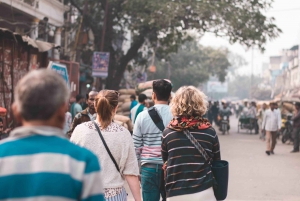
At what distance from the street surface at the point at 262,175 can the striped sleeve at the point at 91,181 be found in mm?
6665

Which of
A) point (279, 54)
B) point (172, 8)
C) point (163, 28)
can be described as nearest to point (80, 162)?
point (172, 8)

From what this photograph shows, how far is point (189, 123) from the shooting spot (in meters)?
4.23

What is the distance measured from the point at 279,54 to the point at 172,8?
9273cm

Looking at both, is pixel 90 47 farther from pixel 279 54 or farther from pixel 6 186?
pixel 279 54

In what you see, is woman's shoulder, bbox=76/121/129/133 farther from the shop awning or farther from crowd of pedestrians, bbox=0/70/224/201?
the shop awning

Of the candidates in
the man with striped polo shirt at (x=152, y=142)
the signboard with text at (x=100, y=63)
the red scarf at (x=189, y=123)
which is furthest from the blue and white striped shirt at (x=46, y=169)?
the signboard with text at (x=100, y=63)

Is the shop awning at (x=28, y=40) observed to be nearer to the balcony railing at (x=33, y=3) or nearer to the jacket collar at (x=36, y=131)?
the balcony railing at (x=33, y=3)

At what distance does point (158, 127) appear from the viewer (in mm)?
5316

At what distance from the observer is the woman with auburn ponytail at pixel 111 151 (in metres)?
4.06

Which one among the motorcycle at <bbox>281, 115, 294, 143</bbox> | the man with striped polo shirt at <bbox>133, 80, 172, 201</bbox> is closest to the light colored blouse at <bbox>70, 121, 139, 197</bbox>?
the man with striped polo shirt at <bbox>133, 80, 172, 201</bbox>

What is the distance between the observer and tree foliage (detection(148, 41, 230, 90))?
2073 inches

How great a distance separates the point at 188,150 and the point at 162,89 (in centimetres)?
134

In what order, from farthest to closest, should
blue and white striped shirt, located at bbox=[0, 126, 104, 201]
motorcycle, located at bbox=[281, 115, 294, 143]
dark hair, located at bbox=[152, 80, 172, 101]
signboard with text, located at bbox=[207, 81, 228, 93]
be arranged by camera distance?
signboard with text, located at bbox=[207, 81, 228, 93] → motorcycle, located at bbox=[281, 115, 294, 143] → dark hair, located at bbox=[152, 80, 172, 101] → blue and white striped shirt, located at bbox=[0, 126, 104, 201]

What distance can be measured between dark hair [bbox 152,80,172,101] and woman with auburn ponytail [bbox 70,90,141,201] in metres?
1.25
